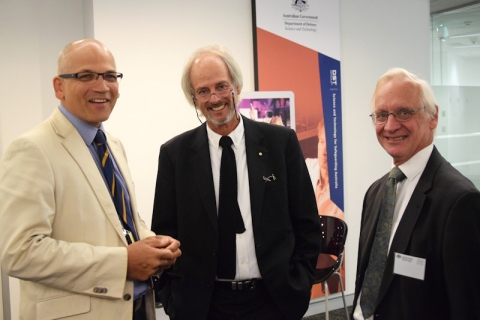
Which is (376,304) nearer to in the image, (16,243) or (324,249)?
(16,243)

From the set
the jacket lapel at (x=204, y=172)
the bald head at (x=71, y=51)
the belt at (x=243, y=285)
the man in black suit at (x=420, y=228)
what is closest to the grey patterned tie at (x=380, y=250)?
the man in black suit at (x=420, y=228)

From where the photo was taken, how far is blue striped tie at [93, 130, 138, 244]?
1.81m

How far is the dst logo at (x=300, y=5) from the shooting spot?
4.27m

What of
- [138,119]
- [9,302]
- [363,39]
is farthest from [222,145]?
[363,39]

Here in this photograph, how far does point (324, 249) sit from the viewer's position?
3.56 metres

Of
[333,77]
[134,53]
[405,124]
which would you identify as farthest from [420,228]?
[333,77]

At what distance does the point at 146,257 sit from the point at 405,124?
45.6 inches

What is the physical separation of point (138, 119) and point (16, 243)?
2.28m

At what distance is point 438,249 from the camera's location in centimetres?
155

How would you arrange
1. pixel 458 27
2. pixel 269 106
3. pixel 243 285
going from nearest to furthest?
pixel 243 285
pixel 269 106
pixel 458 27

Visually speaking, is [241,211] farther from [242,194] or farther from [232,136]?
[232,136]

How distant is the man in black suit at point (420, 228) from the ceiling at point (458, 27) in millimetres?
5274

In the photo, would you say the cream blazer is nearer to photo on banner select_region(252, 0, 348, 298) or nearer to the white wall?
the white wall

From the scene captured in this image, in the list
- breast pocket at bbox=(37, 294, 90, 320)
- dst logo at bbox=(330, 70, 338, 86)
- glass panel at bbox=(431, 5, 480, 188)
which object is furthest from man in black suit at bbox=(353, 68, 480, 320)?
glass panel at bbox=(431, 5, 480, 188)
